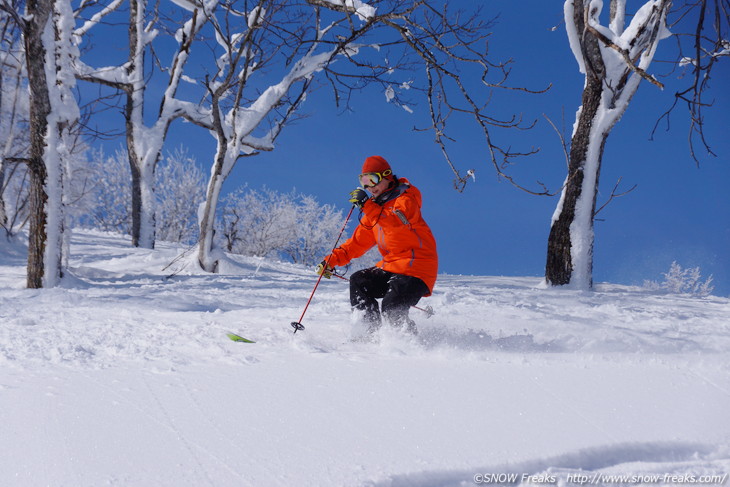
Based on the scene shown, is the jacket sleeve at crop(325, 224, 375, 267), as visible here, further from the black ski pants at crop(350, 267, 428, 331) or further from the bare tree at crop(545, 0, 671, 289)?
the bare tree at crop(545, 0, 671, 289)

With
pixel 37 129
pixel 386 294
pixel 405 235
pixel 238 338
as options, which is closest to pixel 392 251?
pixel 405 235

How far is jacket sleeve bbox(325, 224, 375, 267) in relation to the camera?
4160mm

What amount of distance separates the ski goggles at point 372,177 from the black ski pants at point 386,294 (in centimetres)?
71

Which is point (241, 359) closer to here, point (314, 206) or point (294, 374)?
point (294, 374)

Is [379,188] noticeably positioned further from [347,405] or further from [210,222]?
[210,222]

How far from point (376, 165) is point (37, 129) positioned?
16.3 ft

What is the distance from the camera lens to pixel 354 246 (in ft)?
13.8

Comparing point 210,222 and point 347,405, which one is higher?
point 210,222

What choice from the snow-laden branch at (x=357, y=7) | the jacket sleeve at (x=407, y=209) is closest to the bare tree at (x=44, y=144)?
the snow-laden branch at (x=357, y=7)

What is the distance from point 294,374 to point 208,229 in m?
7.56

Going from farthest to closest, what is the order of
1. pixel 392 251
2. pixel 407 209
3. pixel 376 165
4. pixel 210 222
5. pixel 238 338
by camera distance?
1. pixel 210 222
2. pixel 376 165
3. pixel 392 251
4. pixel 407 209
5. pixel 238 338

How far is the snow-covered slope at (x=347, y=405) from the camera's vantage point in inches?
60.2

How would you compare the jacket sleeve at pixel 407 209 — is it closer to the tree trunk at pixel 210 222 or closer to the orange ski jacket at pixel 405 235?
the orange ski jacket at pixel 405 235

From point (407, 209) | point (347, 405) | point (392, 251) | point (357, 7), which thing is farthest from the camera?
point (357, 7)
